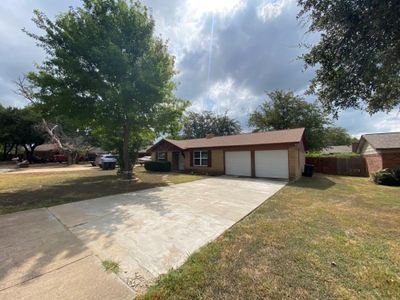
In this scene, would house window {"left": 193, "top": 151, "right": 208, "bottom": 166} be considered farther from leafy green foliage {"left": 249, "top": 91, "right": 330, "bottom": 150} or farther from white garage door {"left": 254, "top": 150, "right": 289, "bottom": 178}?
leafy green foliage {"left": 249, "top": 91, "right": 330, "bottom": 150}

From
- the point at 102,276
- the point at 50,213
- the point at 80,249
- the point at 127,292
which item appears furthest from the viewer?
the point at 50,213

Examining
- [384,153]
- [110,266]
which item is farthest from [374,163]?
[110,266]

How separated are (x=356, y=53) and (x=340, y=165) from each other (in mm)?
15491

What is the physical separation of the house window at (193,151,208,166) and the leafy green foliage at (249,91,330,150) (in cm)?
1353

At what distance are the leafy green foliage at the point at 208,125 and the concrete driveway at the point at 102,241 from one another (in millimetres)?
36827

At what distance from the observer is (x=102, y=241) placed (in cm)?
400

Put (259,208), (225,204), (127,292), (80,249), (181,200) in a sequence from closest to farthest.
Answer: (127,292) < (80,249) < (259,208) < (225,204) < (181,200)

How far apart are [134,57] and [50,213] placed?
27.5 feet

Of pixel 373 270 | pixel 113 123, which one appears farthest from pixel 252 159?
pixel 373 270

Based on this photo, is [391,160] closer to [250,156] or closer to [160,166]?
[250,156]

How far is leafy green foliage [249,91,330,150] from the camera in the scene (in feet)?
79.6

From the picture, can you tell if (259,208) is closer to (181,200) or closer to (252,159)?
(181,200)

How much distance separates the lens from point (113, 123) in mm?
10875

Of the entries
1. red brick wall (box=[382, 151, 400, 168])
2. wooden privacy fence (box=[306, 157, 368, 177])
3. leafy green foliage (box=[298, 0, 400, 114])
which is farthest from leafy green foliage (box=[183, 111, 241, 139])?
leafy green foliage (box=[298, 0, 400, 114])
